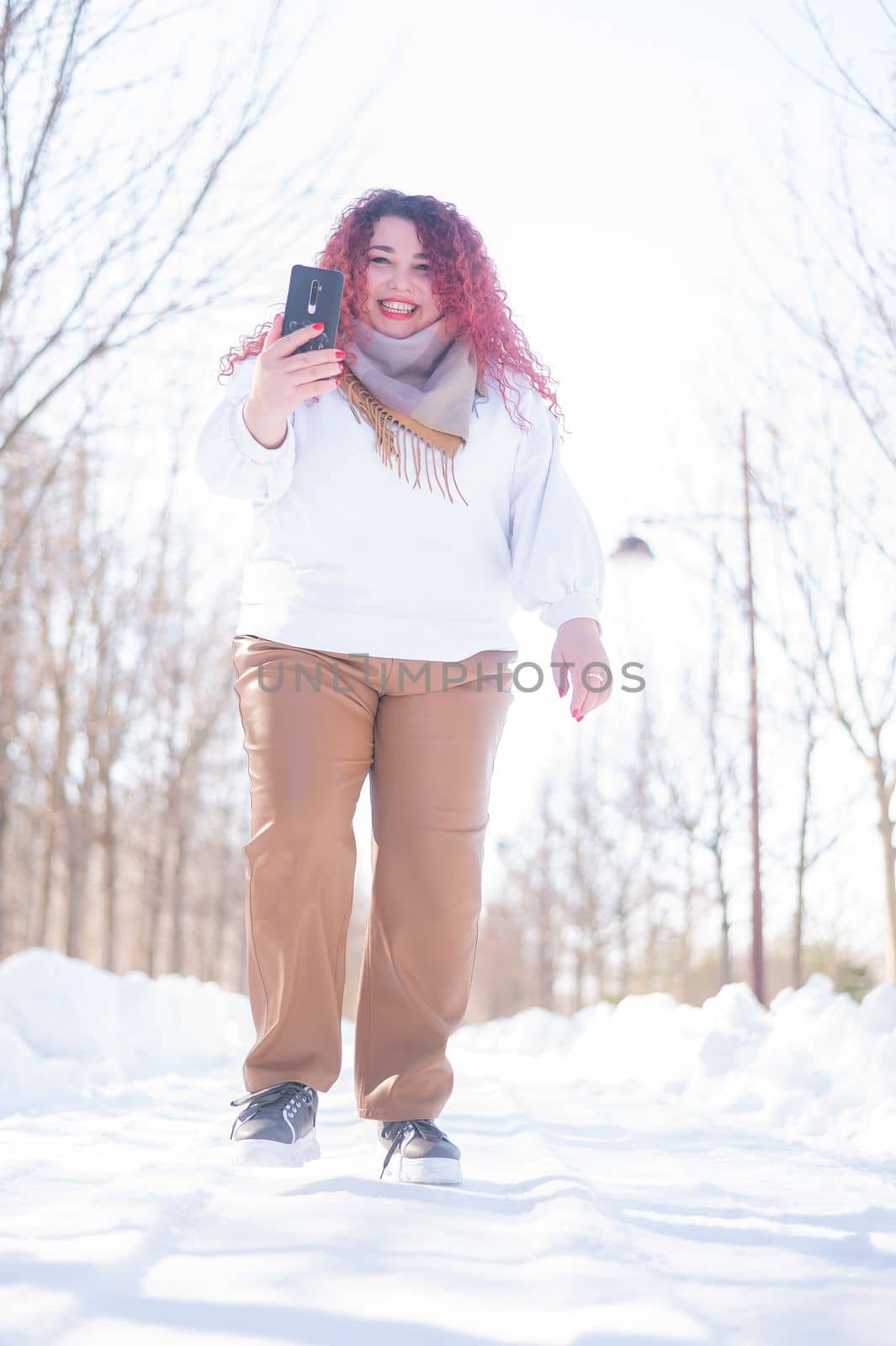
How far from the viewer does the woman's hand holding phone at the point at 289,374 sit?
2.51 m

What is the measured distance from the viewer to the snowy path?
1.40 m

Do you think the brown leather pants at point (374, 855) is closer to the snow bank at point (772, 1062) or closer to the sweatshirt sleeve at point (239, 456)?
the sweatshirt sleeve at point (239, 456)

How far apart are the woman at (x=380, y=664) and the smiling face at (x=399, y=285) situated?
20mm

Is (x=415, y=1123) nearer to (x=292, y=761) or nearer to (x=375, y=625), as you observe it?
(x=292, y=761)

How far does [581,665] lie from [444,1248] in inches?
51.9

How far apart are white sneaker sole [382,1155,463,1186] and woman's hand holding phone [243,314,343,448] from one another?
1.58 m

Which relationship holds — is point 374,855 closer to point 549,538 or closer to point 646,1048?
point 549,538

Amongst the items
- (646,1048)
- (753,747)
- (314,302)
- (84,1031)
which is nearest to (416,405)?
(314,302)

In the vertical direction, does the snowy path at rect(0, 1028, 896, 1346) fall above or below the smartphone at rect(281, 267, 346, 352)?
below

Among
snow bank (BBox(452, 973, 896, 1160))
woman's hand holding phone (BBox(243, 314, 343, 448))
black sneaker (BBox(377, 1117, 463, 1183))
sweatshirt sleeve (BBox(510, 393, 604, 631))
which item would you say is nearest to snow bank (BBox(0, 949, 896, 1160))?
snow bank (BBox(452, 973, 896, 1160))

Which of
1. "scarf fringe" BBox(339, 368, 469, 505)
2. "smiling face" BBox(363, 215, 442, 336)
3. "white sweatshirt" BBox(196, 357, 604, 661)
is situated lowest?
"white sweatshirt" BBox(196, 357, 604, 661)

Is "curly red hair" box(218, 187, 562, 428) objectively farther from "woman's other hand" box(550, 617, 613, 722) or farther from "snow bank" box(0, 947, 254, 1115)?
"snow bank" box(0, 947, 254, 1115)

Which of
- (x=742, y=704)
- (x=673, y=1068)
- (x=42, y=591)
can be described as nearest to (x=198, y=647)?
(x=42, y=591)

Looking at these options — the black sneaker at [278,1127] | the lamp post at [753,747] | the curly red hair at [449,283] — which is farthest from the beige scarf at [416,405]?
the lamp post at [753,747]
